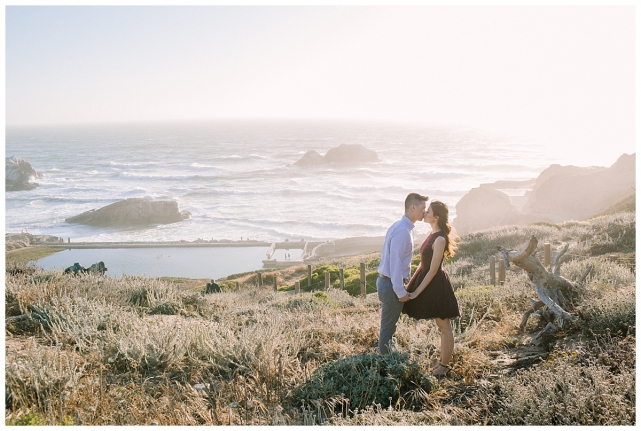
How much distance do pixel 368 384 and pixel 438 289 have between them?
1.31 metres

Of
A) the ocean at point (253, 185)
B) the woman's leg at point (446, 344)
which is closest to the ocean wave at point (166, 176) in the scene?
the ocean at point (253, 185)

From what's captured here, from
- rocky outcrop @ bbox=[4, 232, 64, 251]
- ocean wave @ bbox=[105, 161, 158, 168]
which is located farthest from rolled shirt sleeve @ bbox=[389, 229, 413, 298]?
ocean wave @ bbox=[105, 161, 158, 168]

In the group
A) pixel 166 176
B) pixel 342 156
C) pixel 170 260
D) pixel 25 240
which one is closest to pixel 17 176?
pixel 166 176

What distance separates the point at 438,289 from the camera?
5266 mm

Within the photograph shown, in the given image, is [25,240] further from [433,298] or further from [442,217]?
[442,217]


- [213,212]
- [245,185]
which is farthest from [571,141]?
[213,212]

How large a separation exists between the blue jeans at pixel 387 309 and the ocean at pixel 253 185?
44.4 metres

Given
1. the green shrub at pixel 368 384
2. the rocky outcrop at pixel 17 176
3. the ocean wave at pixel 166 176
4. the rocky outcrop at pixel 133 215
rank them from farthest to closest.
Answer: the ocean wave at pixel 166 176
the rocky outcrop at pixel 17 176
the rocky outcrop at pixel 133 215
the green shrub at pixel 368 384

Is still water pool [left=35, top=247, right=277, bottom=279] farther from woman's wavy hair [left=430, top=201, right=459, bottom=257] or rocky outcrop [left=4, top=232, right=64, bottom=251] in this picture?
woman's wavy hair [left=430, top=201, right=459, bottom=257]

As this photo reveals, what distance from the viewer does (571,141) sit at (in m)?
167

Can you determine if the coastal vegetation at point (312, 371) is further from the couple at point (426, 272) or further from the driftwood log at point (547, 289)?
the couple at point (426, 272)

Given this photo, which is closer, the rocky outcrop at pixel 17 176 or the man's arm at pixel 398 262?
the man's arm at pixel 398 262

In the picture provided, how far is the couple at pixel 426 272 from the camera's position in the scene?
5188 mm

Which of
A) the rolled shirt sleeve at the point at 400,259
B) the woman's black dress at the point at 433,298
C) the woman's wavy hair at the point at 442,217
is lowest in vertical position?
the woman's black dress at the point at 433,298
